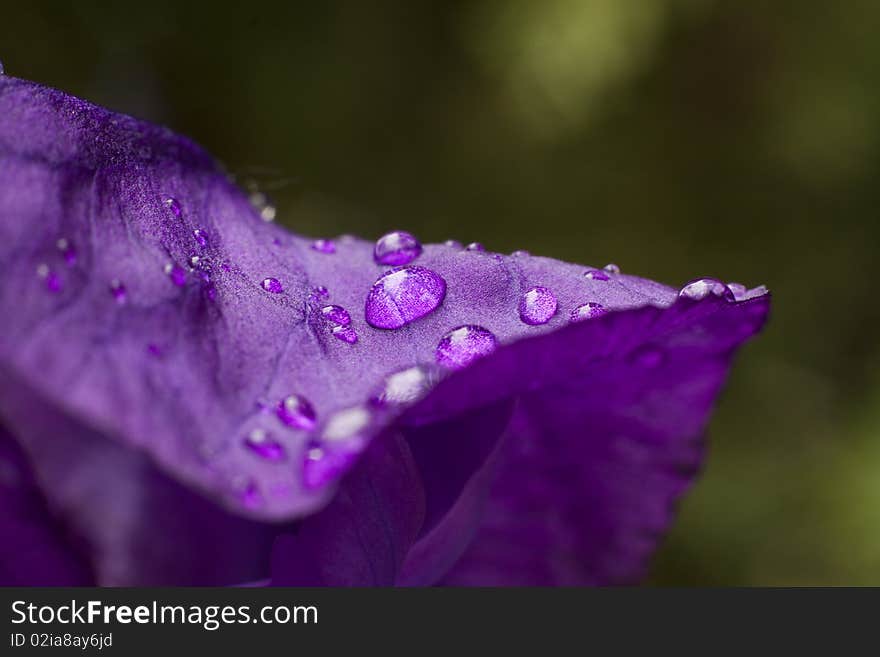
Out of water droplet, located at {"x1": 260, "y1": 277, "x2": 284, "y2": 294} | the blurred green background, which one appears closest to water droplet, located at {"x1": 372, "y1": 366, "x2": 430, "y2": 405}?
water droplet, located at {"x1": 260, "y1": 277, "x2": 284, "y2": 294}

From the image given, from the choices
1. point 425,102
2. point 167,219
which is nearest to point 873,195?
point 425,102

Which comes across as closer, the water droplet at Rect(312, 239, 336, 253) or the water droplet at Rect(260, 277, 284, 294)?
the water droplet at Rect(260, 277, 284, 294)

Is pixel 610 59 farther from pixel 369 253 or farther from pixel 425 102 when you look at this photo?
pixel 369 253

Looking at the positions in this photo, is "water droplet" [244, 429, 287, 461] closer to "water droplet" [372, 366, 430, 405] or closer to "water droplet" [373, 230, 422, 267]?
"water droplet" [372, 366, 430, 405]

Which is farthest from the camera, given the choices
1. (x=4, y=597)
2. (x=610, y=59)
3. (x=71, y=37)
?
(x=71, y=37)

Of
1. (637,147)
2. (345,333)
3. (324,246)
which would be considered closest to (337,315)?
(345,333)

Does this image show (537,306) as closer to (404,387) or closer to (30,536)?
(404,387)
